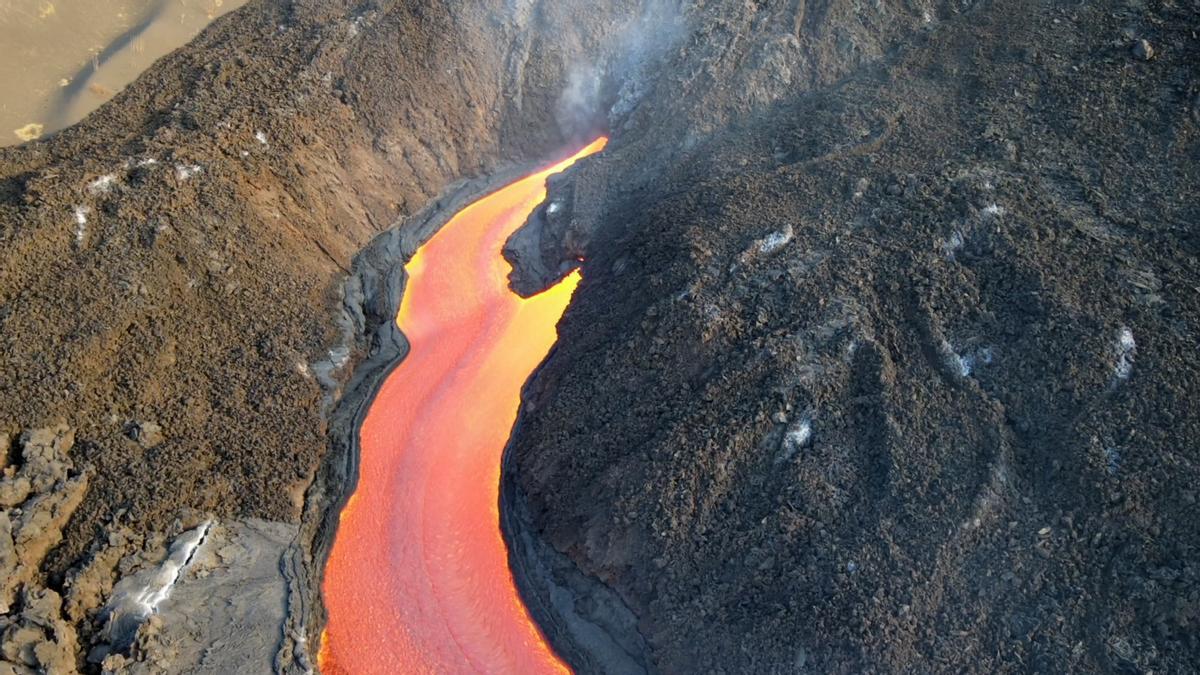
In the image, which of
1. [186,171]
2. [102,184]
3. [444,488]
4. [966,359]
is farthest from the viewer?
[186,171]

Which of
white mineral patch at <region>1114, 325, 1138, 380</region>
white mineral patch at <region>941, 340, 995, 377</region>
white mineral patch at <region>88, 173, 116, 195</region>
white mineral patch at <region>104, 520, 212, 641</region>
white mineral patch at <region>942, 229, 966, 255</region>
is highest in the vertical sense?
white mineral patch at <region>88, 173, 116, 195</region>

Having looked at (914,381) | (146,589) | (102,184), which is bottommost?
(914,381)

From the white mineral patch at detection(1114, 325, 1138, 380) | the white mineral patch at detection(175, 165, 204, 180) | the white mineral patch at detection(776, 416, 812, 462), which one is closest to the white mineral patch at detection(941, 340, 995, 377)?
the white mineral patch at detection(1114, 325, 1138, 380)

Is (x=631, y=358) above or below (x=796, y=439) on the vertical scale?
above

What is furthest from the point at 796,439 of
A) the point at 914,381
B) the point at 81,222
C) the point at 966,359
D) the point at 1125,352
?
the point at 81,222

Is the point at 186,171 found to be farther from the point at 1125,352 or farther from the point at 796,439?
the point at 1125,352

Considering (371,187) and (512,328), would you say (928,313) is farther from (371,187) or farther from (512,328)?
(371,187)

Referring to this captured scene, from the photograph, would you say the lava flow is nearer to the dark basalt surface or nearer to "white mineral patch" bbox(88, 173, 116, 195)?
the dark basalt surface

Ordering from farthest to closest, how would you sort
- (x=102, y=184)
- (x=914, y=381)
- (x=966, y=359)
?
(x=102, y=184)
(x=966, y=359)
(x=914, y=381)
